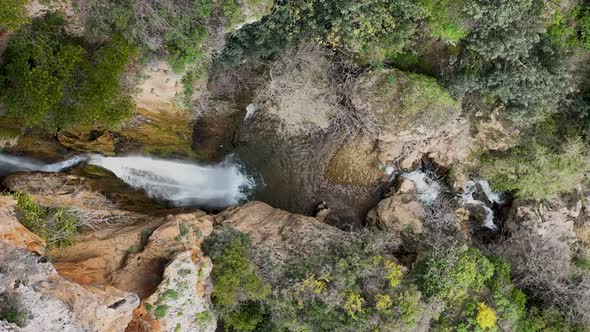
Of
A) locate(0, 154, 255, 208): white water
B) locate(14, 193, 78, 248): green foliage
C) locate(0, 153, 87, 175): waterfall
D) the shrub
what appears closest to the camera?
locate(14, 193, 78, 248): green foliage

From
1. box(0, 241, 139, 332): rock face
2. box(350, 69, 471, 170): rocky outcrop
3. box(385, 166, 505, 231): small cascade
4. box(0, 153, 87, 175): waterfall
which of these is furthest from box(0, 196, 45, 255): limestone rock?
box(385, 166, 505, 231): small cascade

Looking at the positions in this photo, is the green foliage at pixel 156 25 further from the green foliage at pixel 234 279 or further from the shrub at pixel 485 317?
the shrub at pixel 485 317

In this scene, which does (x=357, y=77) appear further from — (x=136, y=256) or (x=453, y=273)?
(x=136, y=256)

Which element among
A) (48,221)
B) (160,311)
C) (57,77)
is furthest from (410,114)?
(48,221)

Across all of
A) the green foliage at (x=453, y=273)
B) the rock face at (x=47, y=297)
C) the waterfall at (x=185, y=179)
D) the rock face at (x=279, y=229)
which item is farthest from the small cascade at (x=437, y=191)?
the rock face at (x=47, y=297)

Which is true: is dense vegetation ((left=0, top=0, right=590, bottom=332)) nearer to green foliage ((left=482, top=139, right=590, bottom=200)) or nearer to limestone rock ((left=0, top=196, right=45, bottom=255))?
green foliage ((left=482, top=139, right=590, bottom=200))
